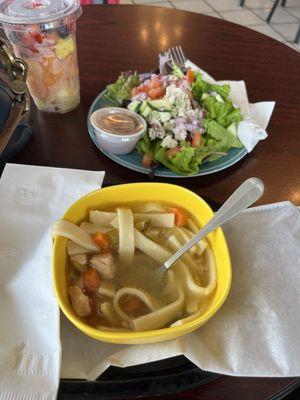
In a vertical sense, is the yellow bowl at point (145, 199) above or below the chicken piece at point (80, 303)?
above

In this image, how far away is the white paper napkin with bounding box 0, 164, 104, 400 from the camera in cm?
52

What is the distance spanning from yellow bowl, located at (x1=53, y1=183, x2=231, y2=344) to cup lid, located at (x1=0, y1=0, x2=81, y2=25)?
47 centimetres

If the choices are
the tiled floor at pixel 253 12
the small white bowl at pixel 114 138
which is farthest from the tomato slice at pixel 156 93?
the tiled floor at pixel 253 12

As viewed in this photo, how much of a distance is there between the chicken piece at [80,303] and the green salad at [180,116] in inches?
15.4

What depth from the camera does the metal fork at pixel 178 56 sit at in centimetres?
118

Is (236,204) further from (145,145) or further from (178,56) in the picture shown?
(178,56)

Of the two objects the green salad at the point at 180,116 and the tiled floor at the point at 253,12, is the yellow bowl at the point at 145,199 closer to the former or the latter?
the green salad at the point at 180,116

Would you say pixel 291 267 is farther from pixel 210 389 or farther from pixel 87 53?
pixel 87 53

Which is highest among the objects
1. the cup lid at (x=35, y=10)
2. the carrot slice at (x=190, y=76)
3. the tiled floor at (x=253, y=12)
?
the cup lid at (x=35, y=10)

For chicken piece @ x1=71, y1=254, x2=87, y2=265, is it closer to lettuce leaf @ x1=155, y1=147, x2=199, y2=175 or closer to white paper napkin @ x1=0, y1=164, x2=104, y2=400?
white paper napkin @ x1=0, y1=164, x2=104, y2=400

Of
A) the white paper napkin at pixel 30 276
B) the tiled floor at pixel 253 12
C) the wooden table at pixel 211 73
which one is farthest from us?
the tiled floor at pixel 253 12

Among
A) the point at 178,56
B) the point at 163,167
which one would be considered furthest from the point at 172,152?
the point at 178,56

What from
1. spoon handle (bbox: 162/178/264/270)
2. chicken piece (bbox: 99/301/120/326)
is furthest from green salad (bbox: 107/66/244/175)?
chicken piece (bbox: 99/301/120/326)

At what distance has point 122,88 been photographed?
1.05 meters
